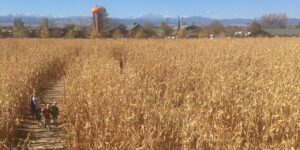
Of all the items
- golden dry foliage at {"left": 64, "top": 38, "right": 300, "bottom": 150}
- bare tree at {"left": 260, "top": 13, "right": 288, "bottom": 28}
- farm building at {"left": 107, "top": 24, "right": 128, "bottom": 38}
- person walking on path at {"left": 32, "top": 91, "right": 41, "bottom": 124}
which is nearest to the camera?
golden dry foliage at {"left": 64, "top": 38, "right": 300, "bottom": 150}

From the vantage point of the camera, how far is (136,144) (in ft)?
11.1

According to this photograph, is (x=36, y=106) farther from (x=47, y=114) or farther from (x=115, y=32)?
(x=115, y=32)

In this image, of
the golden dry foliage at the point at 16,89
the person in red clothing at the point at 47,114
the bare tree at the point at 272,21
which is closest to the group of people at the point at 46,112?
the person in red clothing at the point at 47,114

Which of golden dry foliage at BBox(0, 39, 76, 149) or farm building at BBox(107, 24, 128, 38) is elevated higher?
golden dry foliage at BBox(0, 39, 76, 149)

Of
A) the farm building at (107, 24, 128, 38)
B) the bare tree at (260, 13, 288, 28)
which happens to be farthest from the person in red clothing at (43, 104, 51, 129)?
the bare tree at (260, 13, 288, 28)

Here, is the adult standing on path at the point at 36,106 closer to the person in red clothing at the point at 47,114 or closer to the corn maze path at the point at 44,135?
the corn maze path at the point at 44,135

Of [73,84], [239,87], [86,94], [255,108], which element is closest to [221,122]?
[255,108]

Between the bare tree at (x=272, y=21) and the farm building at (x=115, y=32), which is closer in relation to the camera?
the farm building at (x=115, y=32)

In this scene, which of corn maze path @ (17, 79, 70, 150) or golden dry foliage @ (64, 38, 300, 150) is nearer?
golden dry foliage @ (64, 38, 300, 150)

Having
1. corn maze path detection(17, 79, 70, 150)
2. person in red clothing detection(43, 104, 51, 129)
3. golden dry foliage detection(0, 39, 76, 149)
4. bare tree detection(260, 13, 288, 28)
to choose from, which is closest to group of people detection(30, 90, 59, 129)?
person in red clothing detection(43, 104, 51, 129)

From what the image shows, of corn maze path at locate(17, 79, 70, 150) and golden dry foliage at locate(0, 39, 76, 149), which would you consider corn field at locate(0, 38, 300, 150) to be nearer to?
golden dry foliage at locate(0, 39, 76, 149)

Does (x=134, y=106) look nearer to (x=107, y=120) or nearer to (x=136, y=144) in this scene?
(x=107, y=120)

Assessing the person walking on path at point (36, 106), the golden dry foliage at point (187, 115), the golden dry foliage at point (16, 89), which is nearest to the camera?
the golden dry foliage at point (187, 115)

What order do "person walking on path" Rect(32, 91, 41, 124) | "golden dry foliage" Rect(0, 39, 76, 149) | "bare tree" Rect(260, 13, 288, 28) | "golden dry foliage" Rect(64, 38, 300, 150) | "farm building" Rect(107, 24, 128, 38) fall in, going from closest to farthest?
"golden dry foliage" Rect(64, 38, 300, 150) < "golden dry foliage" Rect(0, 39, 76, 149) < "person walking on path" Rect(32, 91, 41, 124) < "farm building" Rect(107, 24, 128, 38) < "bare tree" Rect(260, 13, 288, 28)
